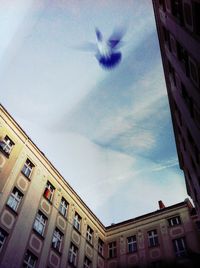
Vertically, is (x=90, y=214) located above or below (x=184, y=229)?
above

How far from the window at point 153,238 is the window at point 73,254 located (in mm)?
7143

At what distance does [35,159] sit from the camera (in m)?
21.2

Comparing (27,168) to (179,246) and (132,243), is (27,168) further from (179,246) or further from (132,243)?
(179,246)

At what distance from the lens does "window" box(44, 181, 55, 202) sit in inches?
808

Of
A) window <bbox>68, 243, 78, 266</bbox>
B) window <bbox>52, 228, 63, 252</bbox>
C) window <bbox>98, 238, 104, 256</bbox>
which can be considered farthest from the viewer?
window <bbox>98, 238, 104, 256</bbox>

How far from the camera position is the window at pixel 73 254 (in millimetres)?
20252

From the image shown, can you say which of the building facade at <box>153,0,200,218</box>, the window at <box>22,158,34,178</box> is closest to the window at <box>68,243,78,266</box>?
the window at <box>22,158,34,178</box>

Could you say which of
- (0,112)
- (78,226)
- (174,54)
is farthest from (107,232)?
A: (174,54)

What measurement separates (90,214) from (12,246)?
39.9 feet

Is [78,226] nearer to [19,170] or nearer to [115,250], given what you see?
[115,250]

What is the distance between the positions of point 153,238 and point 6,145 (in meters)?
16.2

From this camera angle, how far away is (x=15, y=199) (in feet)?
56.9

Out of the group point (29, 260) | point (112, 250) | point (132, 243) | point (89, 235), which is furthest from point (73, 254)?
point (132, 243)

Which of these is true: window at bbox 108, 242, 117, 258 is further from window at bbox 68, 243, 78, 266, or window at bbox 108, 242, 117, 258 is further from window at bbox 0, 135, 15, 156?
window at bbox 0, 135, 15, 156
